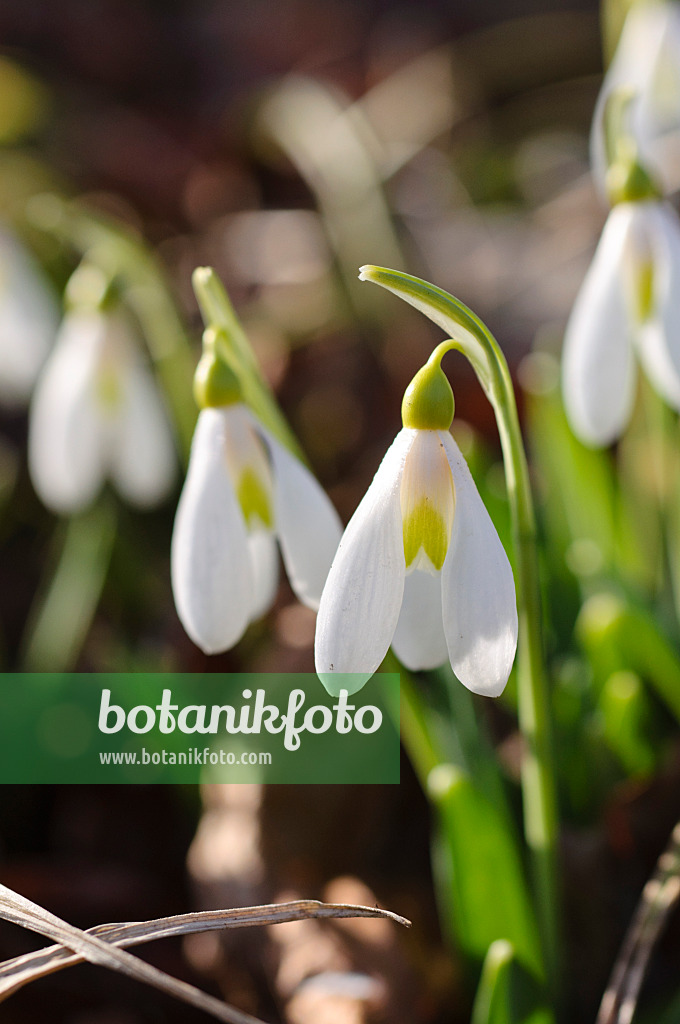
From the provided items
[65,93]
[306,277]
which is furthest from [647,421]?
[65,93]

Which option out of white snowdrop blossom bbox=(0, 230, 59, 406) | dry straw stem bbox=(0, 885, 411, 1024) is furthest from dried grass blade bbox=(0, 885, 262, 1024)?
white snowdrop blossom bbox=(0, 230, 59, 406)

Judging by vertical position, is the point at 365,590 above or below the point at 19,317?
below

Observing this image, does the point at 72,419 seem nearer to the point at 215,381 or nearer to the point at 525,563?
the point at 215,381

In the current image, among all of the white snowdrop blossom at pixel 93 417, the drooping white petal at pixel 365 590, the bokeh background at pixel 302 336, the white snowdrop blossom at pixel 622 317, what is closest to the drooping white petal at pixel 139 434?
the white snowdrop blossom at pixel 93 417

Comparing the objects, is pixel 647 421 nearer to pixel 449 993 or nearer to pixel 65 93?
pixel 449 993

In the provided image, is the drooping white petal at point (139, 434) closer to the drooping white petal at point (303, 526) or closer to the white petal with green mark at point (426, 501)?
the drooping white petal at point (303, 526)

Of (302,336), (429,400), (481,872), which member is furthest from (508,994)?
(302,336)
